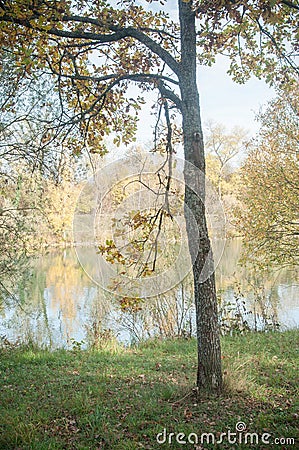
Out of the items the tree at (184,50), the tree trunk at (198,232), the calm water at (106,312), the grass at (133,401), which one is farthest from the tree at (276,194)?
the tree trunk at (198,232)

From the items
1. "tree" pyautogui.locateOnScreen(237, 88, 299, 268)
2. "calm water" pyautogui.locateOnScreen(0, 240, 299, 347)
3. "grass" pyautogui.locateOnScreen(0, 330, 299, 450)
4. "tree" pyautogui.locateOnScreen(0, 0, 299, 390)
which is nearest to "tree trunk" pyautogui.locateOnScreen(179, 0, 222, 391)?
"tree" pyautogui.locateOnScreen(0, 0, 299, 390)

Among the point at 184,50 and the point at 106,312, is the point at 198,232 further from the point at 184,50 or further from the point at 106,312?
the point at 106,312

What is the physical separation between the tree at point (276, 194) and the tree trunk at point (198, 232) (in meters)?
4.86

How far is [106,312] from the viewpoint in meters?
9.14

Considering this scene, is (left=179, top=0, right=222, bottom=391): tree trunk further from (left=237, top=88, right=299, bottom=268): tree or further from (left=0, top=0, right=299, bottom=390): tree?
(left=237, top=88, right=299, bottom=268): tree

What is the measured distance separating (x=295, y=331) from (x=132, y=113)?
16.2 ft

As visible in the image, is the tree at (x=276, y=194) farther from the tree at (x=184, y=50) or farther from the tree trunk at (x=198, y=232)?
the tree trunk at (x=198, y=232)

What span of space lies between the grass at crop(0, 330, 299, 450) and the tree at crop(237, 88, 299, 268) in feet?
10.0

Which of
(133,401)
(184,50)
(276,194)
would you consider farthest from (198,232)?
(276,194)

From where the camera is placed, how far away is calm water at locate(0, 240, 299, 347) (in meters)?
8.23

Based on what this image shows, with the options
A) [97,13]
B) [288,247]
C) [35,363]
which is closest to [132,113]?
[97,13]

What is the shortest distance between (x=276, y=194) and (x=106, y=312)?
4.41 m

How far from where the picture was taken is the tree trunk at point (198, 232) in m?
3.88

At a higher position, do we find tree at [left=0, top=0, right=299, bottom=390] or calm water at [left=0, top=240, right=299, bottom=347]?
tree at [left=0, top=0, right=299, bottom=390]
